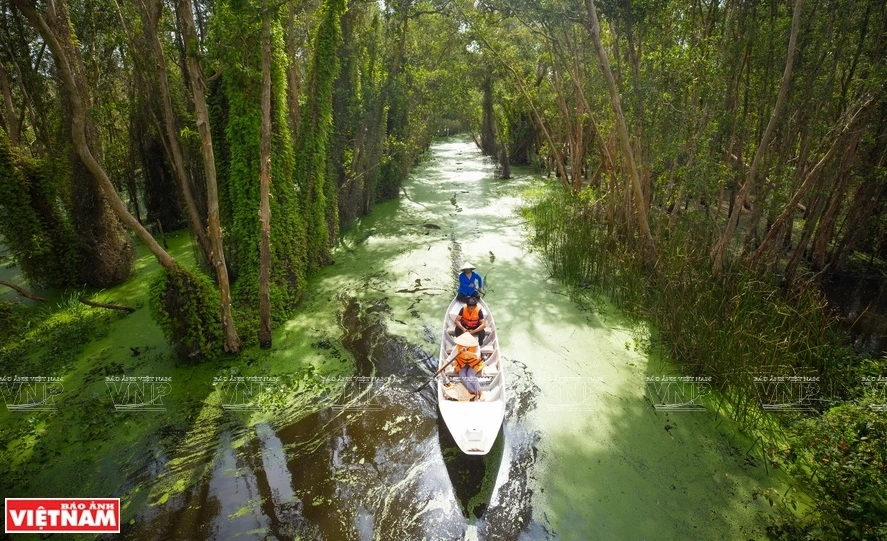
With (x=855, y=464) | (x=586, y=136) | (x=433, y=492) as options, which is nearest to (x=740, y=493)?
(x=855, y=464)

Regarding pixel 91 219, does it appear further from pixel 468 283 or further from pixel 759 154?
pixel 759 154

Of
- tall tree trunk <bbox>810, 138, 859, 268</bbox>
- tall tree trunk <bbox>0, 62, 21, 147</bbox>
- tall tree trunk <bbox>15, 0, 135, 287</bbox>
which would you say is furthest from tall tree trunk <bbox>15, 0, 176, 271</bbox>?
tall tree trunk <bbox>810, 138, 859, 268</bbox>

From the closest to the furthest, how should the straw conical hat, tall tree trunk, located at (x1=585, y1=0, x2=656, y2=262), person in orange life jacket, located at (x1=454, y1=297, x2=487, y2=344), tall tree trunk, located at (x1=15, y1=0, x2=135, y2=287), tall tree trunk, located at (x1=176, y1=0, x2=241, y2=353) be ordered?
tall tree trunk, located at (x1=176, y1=0, x2=241, y2=353) → the straw conical hat → person in orange life jacket, located at (x1=454, y1=297, x2=487, y2=344) → tall tree trunk, located at (x1=585, y1=0, x2=656, y2=262) → tall tree trunk, located at (x1=15, y1=0, x2=135, y2=287)

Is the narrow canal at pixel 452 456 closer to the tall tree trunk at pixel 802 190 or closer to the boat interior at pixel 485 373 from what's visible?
the boat interior at pixel 485 373

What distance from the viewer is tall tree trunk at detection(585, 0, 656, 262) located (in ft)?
21.3

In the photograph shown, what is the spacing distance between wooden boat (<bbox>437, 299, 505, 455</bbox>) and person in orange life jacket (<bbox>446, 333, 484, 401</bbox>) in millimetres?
70

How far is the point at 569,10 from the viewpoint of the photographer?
7.56 m

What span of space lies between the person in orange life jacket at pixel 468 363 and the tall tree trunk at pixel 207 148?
3.22 metres

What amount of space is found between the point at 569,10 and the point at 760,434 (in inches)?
284

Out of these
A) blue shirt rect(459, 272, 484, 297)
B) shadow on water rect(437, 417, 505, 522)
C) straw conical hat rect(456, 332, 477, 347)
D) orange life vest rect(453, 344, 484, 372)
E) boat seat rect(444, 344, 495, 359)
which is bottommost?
shadow on water rect(437, 417, 505, 522)

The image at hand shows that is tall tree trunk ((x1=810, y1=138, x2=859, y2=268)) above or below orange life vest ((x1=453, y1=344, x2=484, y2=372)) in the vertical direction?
above

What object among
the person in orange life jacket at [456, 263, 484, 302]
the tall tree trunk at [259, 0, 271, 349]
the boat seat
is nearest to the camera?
the tall tree trunk at [259, 0, 271, 349]

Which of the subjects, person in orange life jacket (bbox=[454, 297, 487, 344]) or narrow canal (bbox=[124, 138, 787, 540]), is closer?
narrow canal (bbox=[124, 138, 787, 540])

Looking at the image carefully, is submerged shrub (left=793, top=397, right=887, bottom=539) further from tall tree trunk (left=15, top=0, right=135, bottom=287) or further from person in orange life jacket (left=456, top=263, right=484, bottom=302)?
tall tree trunk (left=15, top=0, right=135, bottom=287)
